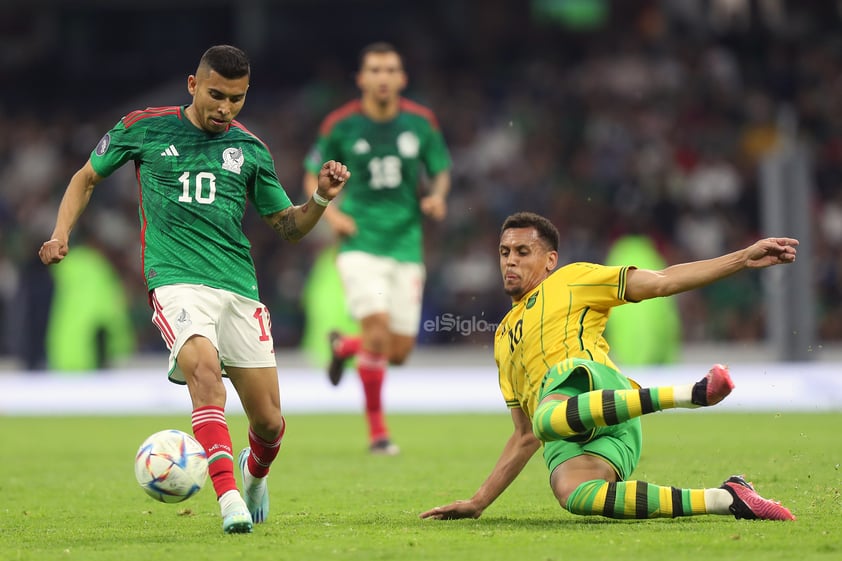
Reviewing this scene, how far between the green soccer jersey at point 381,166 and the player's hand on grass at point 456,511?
444cm

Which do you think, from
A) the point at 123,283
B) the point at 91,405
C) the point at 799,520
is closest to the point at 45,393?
the point at 91,405

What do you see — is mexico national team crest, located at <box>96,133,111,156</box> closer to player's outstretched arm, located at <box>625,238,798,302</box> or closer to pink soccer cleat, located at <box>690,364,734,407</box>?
player's outstretched arm, located at <box>625,238,798,302</box>

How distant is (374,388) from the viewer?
10.1 metres

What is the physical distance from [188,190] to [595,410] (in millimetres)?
2113

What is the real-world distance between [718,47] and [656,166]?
2788 mm

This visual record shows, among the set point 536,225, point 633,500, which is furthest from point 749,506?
point 536,225

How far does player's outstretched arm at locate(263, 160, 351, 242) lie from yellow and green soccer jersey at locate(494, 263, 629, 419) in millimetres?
998

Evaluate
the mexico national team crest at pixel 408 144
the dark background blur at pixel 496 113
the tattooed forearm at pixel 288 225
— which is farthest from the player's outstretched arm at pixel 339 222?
the dark background blur at pixel 496 113

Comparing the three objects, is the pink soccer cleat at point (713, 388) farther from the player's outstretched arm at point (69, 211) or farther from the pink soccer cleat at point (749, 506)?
the player's outstretched arm at point (69, 211)

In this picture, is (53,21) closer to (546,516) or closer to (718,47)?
(718,47)

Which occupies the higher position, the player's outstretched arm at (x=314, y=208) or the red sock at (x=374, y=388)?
the player's outstretched arm at (x=314, y=208)

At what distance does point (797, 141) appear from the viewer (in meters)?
18.0

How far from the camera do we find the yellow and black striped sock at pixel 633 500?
546 centimetres

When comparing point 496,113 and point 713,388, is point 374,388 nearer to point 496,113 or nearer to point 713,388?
point 713,388
